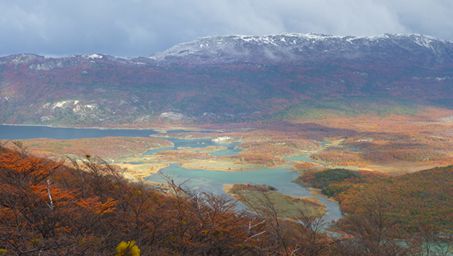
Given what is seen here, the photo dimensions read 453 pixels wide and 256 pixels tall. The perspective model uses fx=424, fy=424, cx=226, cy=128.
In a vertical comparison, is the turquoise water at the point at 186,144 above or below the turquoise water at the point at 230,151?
above

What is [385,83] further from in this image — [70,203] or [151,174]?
[70,203]

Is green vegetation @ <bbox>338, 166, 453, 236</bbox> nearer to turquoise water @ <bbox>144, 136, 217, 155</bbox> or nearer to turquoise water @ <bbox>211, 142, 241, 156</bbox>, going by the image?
turquoise water @ <bbox>211, 142, 241, 156</bbox>

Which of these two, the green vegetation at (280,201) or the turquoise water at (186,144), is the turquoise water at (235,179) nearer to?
the green vegetation at (280,201)

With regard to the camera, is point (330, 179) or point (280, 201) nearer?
point (280, 201)

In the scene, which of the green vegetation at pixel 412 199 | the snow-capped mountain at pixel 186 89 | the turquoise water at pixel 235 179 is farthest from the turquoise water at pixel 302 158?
the snow-capped mountain at pixel 186 89

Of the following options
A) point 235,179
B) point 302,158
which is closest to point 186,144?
point 302,158

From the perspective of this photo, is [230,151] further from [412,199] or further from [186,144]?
[412,199]
